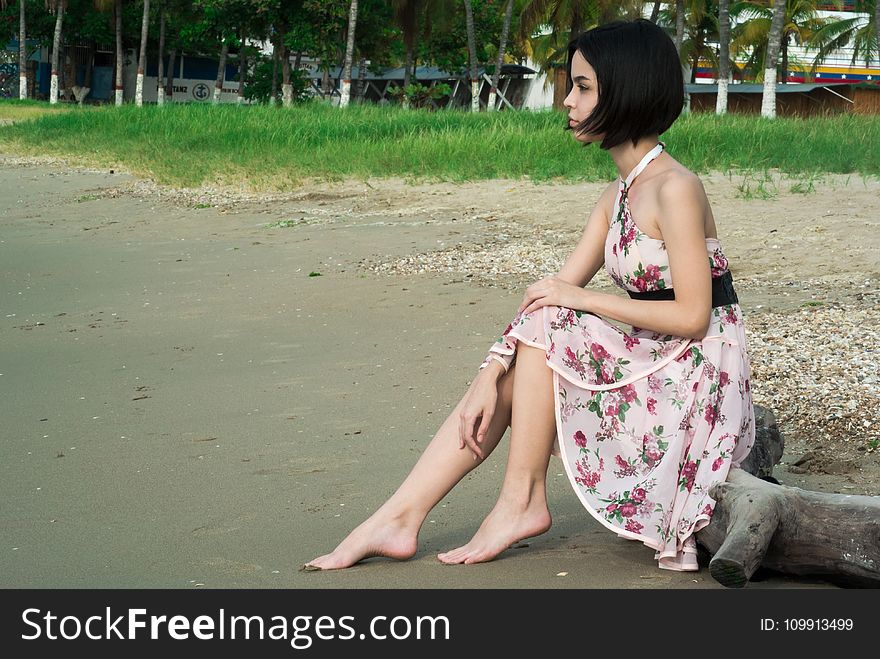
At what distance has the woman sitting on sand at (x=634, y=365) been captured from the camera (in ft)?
8.82

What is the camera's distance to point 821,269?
24.1ft

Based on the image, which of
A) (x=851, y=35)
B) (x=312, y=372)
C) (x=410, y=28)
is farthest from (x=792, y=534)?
(x=851, y=35)

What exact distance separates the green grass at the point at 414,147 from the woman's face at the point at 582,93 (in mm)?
7382

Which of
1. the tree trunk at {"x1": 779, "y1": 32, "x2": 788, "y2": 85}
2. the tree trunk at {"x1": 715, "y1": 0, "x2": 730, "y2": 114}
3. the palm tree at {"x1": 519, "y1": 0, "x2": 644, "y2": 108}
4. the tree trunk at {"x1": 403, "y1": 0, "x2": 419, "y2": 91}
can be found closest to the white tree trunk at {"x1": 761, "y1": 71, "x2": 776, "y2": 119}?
the tree trunk at {"x1": 715, "y1": 0, "x2": 730, "y2": 114}

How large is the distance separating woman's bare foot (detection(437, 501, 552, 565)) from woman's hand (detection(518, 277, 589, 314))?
509mm

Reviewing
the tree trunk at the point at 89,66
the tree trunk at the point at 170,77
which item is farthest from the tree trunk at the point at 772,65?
the tree trunk at the point at 89,66

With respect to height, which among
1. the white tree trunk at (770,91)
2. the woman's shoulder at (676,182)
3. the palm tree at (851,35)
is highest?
the palm tree at (851,35)

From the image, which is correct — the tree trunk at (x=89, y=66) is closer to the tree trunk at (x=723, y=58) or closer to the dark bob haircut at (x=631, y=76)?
the tree trunk at (x=723, y=58)

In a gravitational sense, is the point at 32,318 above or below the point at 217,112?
below

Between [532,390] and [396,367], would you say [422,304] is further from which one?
[532,390]

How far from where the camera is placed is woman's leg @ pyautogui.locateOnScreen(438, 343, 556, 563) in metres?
2.75

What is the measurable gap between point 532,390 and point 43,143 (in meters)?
21.0

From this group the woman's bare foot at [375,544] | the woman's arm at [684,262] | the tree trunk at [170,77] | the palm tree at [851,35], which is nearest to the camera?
the woman's arm at [684,262]
